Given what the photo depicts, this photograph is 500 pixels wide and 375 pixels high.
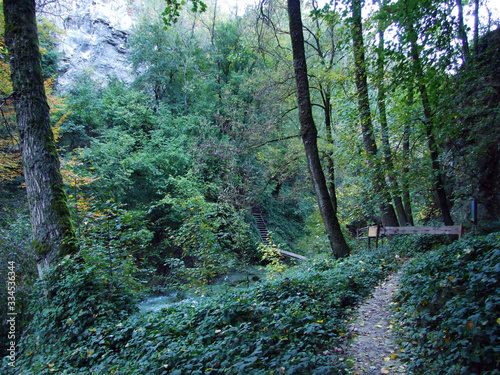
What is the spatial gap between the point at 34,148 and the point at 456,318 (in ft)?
21.6

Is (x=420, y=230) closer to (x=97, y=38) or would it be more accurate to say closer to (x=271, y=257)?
(x=271, y=257)

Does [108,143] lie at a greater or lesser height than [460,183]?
greater

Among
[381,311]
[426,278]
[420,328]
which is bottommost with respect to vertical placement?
[381,311]

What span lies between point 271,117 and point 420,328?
10.6 metres

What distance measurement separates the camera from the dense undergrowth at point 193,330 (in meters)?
2.66

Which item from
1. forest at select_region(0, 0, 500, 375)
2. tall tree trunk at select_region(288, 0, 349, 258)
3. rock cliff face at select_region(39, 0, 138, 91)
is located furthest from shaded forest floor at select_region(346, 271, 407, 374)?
rock cliff face at select_region(39, 0, 138, 91)

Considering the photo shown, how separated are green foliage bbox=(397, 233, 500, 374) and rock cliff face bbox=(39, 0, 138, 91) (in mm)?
22986

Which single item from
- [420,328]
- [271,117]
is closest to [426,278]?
[420,328]

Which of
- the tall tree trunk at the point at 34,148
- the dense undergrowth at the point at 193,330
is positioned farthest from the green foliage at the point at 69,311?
the tall tree trunk at the point at 34,148

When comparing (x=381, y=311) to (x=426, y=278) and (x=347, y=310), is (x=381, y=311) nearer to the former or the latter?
(x=347, y=310)

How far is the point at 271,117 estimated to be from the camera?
491 inches

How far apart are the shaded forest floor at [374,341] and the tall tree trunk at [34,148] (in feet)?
15.8

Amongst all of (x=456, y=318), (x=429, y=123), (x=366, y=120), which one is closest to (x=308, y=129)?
(x=366, y=120)

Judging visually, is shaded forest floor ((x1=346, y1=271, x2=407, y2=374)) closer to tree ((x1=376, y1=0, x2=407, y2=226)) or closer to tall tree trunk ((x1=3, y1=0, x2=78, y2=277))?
tree ((x1=376, y1=0, x2=407, y2=226))
